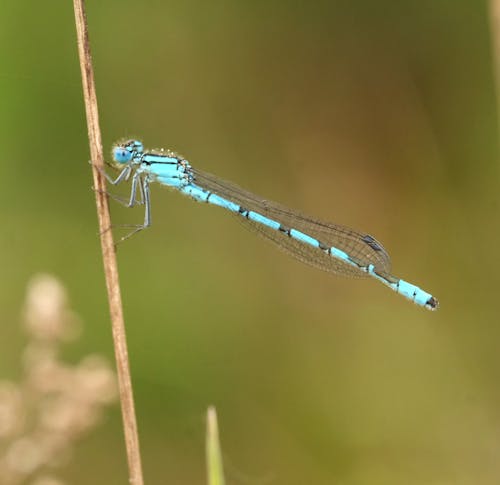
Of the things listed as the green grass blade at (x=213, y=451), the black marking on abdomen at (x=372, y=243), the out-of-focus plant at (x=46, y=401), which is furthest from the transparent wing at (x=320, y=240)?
the green grass blade at (x=213, y=451)

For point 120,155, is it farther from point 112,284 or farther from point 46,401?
point 46,401

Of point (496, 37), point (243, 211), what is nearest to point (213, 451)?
point (243, 211)

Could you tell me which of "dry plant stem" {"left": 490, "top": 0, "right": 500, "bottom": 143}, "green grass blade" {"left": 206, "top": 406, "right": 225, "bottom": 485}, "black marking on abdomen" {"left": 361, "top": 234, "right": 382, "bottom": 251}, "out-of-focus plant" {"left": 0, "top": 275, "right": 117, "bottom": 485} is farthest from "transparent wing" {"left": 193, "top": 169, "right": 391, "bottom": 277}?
"green grass blade" {"left": 206, "top": 406, "right": 225, "bottom": 485}

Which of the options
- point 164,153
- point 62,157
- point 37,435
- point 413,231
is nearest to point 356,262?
point 413,231

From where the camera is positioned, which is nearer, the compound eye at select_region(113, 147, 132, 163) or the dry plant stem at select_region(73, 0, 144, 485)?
the dry plant stem at select_region(73, 0, 144, 485)

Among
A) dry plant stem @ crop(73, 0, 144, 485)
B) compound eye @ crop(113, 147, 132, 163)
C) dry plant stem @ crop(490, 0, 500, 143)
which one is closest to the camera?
dry plant stem @ crop(73, 0, 144, 485)

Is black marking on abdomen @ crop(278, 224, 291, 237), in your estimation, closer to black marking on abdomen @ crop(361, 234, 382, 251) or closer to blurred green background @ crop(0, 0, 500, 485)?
blurred green background @ crop(0, 0, 500, 485)

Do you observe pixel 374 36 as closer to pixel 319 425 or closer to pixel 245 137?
pixel 245 137
